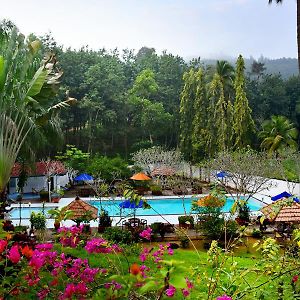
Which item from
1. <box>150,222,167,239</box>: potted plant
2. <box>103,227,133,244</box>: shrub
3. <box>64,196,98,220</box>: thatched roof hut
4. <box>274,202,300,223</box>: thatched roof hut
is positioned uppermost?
<box>64,196,98,220</box>: thatched roof hut

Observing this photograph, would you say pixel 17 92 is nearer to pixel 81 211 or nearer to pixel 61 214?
pixel 81 211

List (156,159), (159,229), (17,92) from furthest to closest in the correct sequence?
(156,159)
(159,229)
(17,92)

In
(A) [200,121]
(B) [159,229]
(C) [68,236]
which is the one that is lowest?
(B) [159,229]

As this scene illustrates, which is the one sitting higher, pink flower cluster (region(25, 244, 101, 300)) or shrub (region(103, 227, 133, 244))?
pink flower cluster (region(25, 244, 101, 300))

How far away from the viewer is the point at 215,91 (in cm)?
2767

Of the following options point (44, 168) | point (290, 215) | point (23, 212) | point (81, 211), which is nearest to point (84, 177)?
point (44, 168)

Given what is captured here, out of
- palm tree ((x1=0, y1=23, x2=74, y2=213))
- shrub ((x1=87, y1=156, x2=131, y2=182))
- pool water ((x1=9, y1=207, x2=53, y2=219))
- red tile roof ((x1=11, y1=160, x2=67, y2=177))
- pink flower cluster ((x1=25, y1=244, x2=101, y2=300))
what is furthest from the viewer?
shrub ((x1=87, y1=156, x2=131, y2=182))

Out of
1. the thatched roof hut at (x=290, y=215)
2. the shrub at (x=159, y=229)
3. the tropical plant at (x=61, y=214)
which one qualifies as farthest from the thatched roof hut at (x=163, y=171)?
the tropical plant at (x=61, y=214)

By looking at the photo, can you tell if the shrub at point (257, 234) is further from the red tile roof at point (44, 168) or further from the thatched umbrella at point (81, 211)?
the red tile roof at point (44, 168)

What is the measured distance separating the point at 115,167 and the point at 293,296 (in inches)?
832

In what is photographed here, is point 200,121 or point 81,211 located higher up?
point 200,121

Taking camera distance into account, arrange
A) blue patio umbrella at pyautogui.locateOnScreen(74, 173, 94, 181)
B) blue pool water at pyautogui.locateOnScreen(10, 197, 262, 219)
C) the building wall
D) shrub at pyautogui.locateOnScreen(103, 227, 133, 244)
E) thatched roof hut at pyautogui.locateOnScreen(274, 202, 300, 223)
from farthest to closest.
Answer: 1. blue patio umbrella at pyautogui.locateOnScreen(74, 173, 94, 181)
2. the building wall
3. blue pool water at pyautogui.locateOnScreen(10, 197, 262, 219)
4. thatched roof hut at pyautogui.locateOnScreen(274, 202, 300, 223)
5. shrub at pyautogui.locateOnScreen(103, 227, 133, 244)

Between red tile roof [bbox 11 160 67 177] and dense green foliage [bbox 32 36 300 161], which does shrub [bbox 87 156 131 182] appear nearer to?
red tile roof [bbox 11 160 67 177]

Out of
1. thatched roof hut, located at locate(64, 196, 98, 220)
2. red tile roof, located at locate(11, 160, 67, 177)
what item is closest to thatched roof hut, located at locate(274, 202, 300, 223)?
thatched roof hut, located at locate(64, 196, 98, 220)
